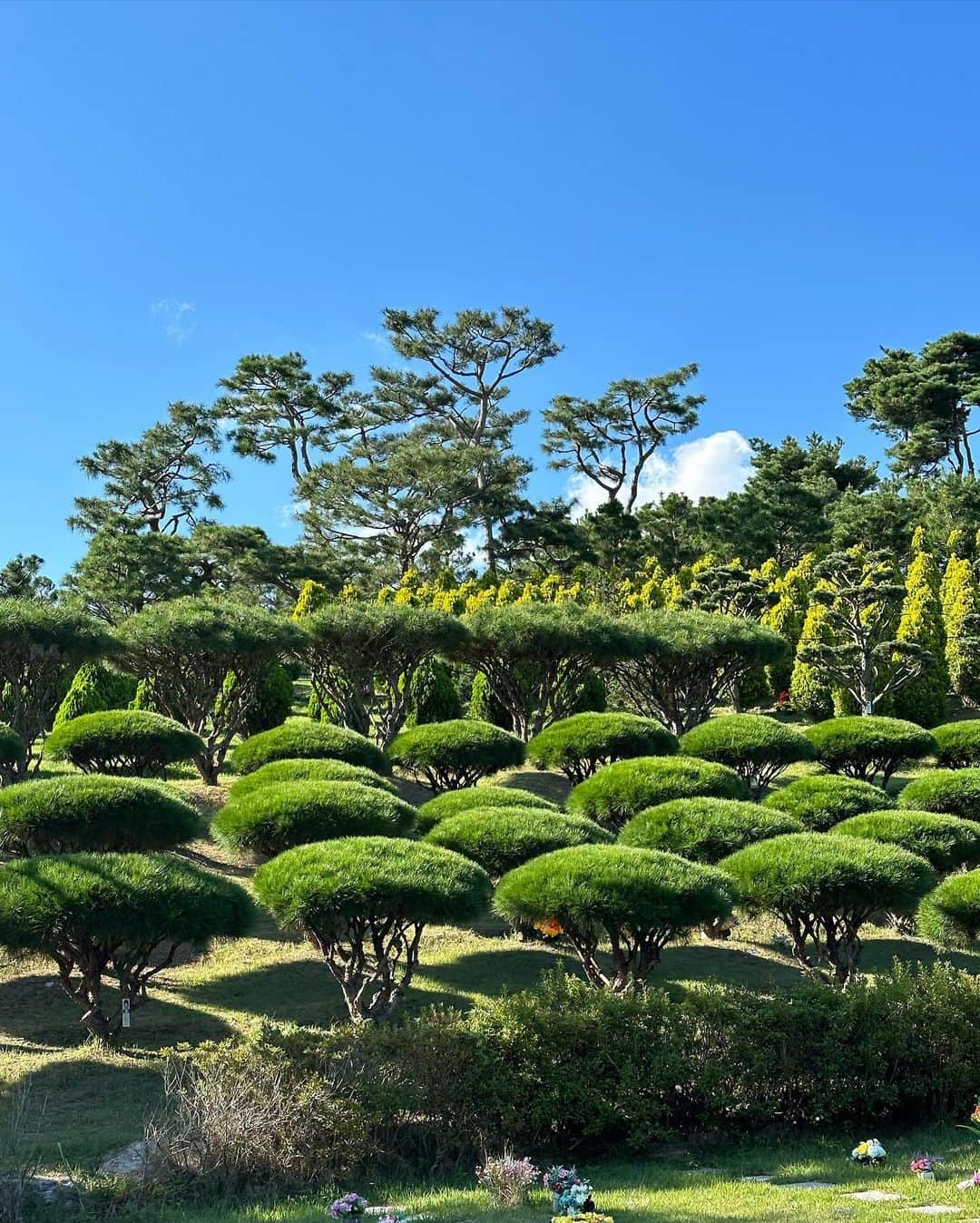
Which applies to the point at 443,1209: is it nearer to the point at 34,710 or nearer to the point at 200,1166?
the point at 200,1166

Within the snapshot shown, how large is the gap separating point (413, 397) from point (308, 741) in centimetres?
2852

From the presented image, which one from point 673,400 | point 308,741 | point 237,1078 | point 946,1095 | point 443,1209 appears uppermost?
point 673,400

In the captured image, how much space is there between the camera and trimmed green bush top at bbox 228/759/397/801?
50.7ft

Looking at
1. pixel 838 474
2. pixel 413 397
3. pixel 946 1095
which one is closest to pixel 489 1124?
pixel 946 1095

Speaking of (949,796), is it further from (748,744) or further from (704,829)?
(704,829)

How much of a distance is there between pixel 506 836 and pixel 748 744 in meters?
8.29

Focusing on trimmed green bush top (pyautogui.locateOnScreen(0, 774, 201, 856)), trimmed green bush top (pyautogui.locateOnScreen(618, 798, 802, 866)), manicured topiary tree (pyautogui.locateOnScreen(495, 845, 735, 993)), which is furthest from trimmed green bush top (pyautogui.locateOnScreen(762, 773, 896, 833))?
trimmed green bush top (pyautogui.locateOnScreen(0, 774, 201, 856))

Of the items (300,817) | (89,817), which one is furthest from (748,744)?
(89,817)

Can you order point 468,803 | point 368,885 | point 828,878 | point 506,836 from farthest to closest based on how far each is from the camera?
point 468,803
point 506,836
point 828,878
point 368,885

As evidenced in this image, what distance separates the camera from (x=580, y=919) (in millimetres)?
10422

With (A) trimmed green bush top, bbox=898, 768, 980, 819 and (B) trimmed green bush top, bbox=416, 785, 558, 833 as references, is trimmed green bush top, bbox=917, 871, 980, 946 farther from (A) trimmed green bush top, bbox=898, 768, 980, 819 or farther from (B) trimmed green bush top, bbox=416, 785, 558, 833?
(B) trimmed green bush top, bbox=416, 785, 558, 833

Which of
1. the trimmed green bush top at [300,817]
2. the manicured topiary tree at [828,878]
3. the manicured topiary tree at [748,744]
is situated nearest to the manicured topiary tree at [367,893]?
the trimmed green bush top at [300,817]

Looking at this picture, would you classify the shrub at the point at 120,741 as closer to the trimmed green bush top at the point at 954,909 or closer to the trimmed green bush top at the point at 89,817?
the trimmed green bush top at the point at 89,817

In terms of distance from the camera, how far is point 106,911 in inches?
380
